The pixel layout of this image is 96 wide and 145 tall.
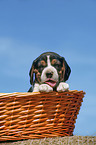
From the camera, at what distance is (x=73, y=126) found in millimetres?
2180

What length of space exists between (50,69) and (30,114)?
0.39m

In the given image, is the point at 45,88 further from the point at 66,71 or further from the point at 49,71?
the point at 66,71

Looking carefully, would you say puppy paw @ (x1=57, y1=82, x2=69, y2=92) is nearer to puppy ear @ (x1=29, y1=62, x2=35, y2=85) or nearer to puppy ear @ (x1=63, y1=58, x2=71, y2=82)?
puppy ear @ (x1=63, y1=58, x2=71, y2=82)

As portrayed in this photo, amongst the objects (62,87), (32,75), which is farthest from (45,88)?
(32,75)

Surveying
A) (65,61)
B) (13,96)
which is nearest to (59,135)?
(13,96)

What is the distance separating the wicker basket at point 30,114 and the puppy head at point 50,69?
6.3 inches

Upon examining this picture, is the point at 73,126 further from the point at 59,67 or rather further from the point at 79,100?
the point at 59,67

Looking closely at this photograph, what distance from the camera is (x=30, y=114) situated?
6.33 ft

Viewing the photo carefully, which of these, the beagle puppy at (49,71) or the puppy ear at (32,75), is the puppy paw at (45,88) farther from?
the puppy ear at (32,75)

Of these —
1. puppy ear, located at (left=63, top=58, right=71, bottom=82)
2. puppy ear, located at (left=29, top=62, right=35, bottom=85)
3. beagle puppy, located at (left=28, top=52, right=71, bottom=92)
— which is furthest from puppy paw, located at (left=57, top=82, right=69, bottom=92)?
puppy ear, located at (left=29, top=62, right=35, bottom=85)

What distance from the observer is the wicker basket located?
6.26 ft

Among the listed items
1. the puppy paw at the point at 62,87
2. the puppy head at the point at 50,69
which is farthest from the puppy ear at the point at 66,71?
the puppy paw at the point at 62,87

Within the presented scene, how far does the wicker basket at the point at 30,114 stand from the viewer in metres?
1.91

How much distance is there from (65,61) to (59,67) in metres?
0.09
